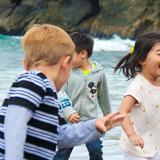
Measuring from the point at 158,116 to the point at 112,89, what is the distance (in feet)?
28.3

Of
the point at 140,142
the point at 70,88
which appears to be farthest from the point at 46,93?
the point at 70,88

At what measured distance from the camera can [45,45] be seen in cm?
261

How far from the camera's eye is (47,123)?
260 centimetres

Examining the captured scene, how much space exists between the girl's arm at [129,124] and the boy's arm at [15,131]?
140cm

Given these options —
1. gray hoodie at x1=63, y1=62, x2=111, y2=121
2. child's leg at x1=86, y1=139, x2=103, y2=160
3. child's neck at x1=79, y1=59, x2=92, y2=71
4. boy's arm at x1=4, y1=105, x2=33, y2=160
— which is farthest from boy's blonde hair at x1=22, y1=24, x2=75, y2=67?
child's leg at x1=86, y1=139, x2=103, y2=160

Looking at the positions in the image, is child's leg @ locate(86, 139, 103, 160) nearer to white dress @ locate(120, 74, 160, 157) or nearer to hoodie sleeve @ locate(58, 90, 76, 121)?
hoodie sleeve @ locate(58, 90, 76, 121)

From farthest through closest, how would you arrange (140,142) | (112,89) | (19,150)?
(112,89), (140,142), (19,150)

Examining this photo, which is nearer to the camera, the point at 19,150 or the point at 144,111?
the point at 19,150

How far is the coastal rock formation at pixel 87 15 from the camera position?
39.5 m

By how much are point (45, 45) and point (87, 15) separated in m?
40.3

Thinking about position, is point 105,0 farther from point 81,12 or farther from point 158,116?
point 158,116

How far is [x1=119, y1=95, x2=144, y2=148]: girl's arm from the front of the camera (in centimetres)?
382

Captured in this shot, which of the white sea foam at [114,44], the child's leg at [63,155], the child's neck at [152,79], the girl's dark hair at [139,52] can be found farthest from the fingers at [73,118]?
the white sea foam at [114,44]

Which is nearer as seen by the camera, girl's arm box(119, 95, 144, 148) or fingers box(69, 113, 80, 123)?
girl's arm box(119, 95, 144, 148)
